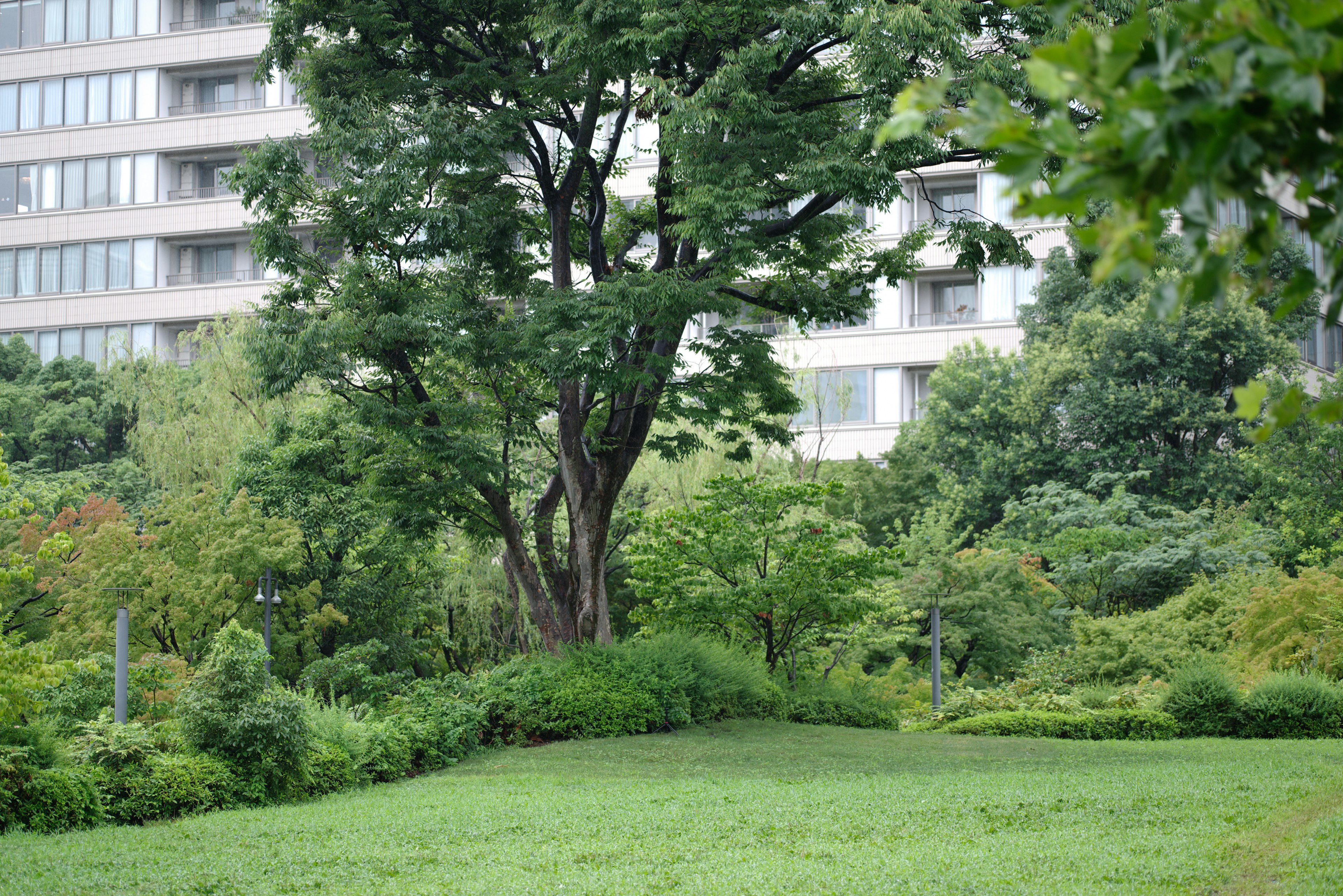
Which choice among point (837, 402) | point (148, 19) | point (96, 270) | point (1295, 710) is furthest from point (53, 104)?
point (1295, 710)

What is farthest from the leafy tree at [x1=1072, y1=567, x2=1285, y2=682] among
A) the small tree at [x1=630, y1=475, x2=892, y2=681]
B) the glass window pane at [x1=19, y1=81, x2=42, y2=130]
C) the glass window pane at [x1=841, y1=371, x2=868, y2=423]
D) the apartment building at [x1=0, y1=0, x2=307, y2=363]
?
the glass window pane at [x1=19, y1=81, x2=42, y2=130]

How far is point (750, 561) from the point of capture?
66.6 ft

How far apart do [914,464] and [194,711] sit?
82.6 feet

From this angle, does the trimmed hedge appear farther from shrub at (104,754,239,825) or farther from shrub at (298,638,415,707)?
shrub at (104,754,239,825)

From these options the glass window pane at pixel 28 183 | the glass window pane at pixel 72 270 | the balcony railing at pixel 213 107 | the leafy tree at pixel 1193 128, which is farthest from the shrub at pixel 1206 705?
→ the glass window pane at pixel 28 183

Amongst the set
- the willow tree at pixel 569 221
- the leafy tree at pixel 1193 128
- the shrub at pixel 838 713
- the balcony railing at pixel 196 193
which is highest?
the balcony railing at pixel 196 193

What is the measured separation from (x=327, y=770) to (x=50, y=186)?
39.6m

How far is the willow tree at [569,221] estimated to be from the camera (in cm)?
1434

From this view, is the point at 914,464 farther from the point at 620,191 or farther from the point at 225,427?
the point at 225,427

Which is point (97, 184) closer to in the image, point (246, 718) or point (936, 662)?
point (936, 662)

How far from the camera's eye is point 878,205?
14.0 meters

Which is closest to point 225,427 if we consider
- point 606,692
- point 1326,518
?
point 606,692

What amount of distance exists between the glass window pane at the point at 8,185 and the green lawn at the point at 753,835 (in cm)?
3988

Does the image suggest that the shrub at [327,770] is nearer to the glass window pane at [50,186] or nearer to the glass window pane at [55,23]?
the glass window pane at [50,186]
